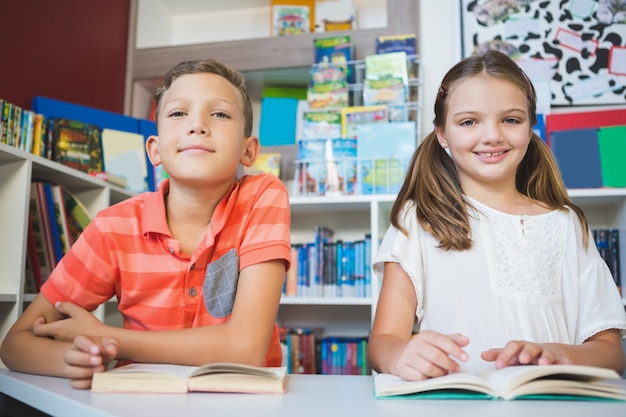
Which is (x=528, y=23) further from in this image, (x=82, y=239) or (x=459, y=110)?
(x=82, y=239)

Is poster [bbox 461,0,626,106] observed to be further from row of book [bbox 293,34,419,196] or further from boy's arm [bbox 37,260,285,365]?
boy's arm [bbox 37,260,285,365]

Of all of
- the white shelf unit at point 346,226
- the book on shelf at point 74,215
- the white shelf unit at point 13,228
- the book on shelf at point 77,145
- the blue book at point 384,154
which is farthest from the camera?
the blue book at point 384,154

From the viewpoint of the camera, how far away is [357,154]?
7.54 ft

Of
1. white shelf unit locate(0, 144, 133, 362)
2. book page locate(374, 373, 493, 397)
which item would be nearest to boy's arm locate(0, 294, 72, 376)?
book page locate(374, 373, 493, 397)

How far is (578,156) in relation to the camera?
2104 millimetres

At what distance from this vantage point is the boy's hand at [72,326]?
874 mm

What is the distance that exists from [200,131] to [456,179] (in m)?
0.58

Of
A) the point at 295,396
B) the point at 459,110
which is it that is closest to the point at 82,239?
the point at 295,396

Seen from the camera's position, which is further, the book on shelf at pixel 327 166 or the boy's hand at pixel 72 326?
the book on shelf at pixel 327 166

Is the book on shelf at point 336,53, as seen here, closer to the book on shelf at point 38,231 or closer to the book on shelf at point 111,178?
the book on shelf at point 111,178

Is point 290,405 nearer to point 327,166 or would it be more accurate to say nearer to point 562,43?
point 327,166

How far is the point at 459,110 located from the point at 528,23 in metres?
1.47

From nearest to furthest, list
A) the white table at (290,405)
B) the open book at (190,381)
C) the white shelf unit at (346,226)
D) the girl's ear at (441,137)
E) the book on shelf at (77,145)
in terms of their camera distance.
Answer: the white table at (290,405)
the open book at (190,381)
the girl's ear at (441,137)
the book on shelf at (77,145)
the white shelf unit at (346,226)

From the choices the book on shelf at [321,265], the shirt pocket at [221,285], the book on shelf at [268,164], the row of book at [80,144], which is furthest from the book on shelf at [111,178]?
the shirt pocket at [221,285]
